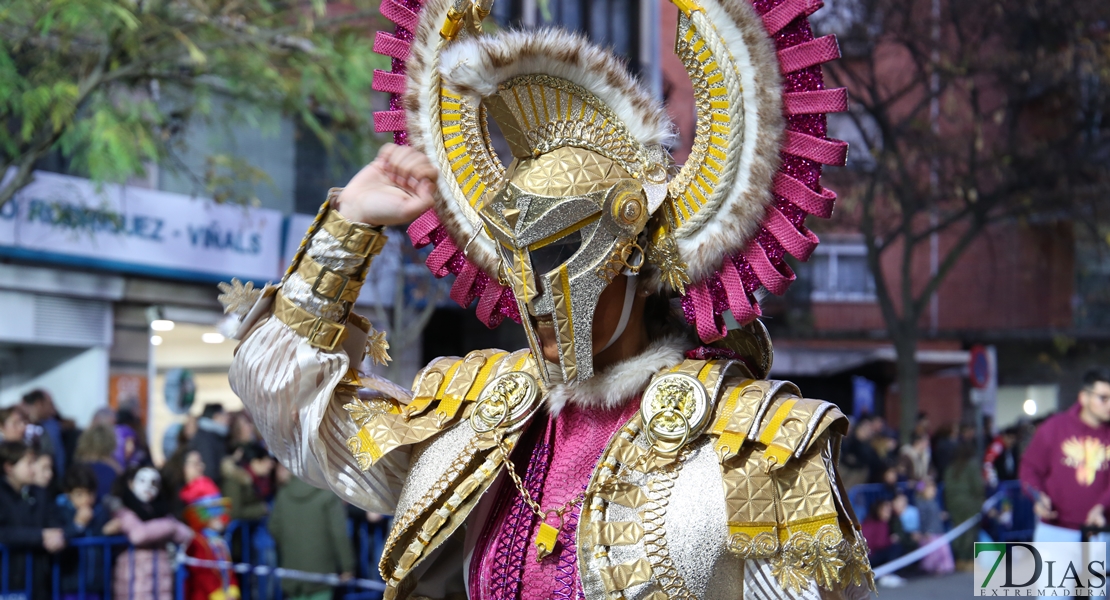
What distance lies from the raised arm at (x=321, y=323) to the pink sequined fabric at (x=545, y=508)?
34 cm

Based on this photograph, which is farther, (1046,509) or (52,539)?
(1046,509)

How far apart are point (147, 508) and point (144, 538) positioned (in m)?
0.26

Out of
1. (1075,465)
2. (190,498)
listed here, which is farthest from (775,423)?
(1075,465)

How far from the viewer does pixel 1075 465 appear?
7836mm

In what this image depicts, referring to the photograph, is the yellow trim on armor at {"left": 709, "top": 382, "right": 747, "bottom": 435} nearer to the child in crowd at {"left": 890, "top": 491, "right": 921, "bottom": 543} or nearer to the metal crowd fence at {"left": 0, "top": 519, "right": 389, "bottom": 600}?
the metal crowd fence at {"left": 0, "top": 519, "right": 389, "bottom": 600}

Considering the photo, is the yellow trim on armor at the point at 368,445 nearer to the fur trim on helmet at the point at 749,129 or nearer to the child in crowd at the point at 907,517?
the fur trim on helmet at the point at 749,129

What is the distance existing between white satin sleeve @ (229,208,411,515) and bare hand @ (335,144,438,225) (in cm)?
10

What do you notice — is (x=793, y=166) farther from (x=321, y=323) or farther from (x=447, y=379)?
(x=321, y=323)

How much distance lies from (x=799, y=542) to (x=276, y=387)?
1.22 metres

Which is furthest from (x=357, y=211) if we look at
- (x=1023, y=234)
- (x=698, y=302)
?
(x=1023, y=234)

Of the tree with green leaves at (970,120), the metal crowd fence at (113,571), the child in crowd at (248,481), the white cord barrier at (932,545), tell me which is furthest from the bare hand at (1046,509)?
the tree with green leaves at (970,120)

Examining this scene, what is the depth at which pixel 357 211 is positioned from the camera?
283cm

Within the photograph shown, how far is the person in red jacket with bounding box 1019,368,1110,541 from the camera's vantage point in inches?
305

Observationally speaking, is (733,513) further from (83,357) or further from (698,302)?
(83,357)
